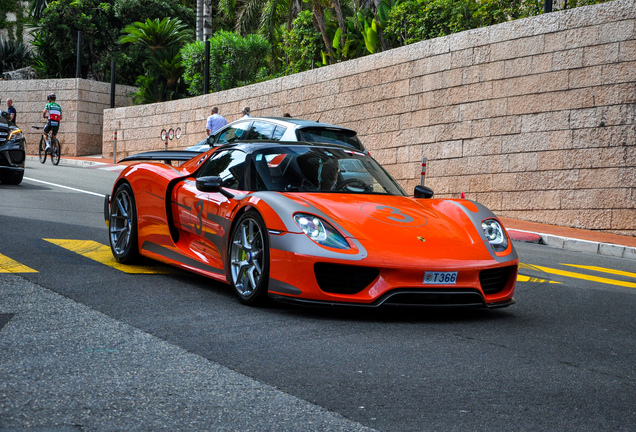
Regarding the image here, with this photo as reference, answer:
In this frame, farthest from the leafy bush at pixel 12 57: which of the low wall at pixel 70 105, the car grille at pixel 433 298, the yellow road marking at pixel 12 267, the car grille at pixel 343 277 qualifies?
the car grille at pixel 433 298

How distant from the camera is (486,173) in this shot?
15008mm

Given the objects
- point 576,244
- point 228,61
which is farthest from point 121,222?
point 228,61

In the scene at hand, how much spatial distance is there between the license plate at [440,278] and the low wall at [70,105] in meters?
29.2

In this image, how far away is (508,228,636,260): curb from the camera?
35.8ft

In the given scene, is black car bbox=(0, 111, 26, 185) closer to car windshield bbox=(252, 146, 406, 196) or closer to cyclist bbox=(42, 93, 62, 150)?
cyclist bbox=(42, 93, 62, 150)

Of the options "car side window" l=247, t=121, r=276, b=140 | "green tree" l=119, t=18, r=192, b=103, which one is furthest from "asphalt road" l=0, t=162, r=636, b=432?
"green tree" l=119, t=18, r=192, b=103

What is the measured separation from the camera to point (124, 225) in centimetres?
707

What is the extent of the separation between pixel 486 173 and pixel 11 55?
32.4 meters

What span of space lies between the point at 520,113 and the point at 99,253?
9.23 m

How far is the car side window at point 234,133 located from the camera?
12.3 m

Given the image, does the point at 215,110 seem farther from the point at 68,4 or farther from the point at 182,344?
the point at 68,4

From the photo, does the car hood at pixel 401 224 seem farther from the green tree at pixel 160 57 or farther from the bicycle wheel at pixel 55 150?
the green tree at pixel 160 57

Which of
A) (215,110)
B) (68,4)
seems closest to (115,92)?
(68,4)

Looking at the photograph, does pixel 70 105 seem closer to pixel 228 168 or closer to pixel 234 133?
pixel 234 133
